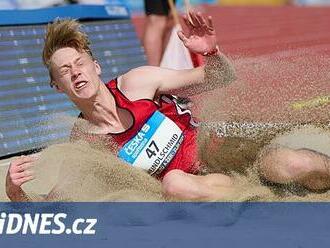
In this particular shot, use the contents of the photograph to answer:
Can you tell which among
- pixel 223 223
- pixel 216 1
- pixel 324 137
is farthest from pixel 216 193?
pixel 216 1

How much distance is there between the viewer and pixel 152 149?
4117 millimetres

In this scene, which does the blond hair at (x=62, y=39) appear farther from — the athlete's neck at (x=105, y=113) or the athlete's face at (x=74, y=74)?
the athlete's neck at (x=105, y=113)

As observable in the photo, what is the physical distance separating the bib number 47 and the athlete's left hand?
45 centimetres

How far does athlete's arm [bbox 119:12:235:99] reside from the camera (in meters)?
4.15

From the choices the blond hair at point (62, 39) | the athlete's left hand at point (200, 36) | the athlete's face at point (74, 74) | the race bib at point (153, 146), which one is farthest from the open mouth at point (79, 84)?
the athlete's left hand at point (200, 36)

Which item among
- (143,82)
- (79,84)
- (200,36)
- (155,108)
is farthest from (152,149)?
(200,36)

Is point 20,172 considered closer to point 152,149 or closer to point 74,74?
A: point 74,74

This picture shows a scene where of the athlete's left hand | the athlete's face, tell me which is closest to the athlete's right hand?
the athlete's face

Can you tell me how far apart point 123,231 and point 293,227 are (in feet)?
2.06

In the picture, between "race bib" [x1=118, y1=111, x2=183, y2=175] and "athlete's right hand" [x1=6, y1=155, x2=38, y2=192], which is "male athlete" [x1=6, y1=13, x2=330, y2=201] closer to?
"race bib" [x1=118, y1=111, x2=183, y2=175]

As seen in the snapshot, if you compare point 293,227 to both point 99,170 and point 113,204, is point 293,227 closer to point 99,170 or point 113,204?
point 113,204

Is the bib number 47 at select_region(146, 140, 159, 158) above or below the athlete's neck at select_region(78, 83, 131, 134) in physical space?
below

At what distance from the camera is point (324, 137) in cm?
461

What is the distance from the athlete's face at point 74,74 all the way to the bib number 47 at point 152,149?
0.33m
